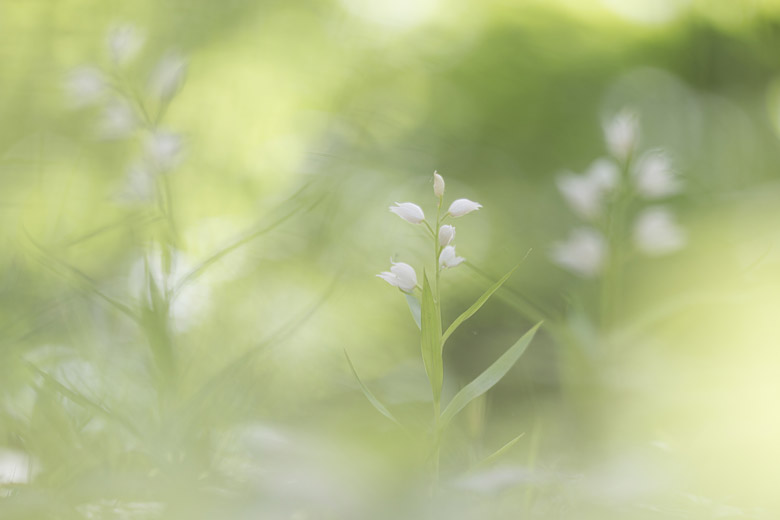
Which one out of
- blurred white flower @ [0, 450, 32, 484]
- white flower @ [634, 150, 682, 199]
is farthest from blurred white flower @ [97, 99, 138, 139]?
white flower @ [634, 150, 682, 199]

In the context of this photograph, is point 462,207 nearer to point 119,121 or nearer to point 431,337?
point 431,337

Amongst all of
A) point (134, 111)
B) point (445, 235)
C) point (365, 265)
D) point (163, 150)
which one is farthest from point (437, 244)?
point (365, 265)

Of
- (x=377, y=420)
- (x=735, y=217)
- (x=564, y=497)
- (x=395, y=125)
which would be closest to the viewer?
(x=564, y=497)

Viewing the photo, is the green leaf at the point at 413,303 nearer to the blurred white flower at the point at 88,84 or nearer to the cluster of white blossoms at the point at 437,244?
the cluster of white blossoms at the point at 437,244

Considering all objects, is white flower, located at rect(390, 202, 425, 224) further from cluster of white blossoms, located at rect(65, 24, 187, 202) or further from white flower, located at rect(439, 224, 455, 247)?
cluster of white blossoms, located at rect(65, 24, 187, 202)

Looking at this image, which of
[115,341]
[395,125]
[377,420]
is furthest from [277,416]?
[395,125]

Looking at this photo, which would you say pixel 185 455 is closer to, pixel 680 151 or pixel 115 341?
pixel 115 341

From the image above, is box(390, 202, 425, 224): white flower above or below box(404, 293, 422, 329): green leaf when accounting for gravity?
above
